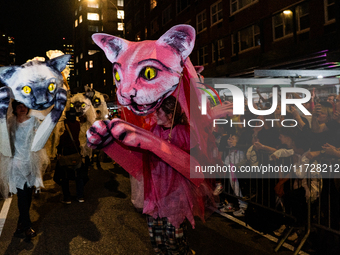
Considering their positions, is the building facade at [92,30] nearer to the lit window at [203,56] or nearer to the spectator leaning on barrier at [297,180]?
the lit window at [203,56]

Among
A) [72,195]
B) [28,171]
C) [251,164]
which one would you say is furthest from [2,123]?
[251,164]

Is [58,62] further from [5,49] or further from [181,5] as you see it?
[181,5]

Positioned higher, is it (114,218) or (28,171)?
(28,171)

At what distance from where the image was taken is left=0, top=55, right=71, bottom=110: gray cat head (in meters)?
3.10

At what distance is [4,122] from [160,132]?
2.22 metres

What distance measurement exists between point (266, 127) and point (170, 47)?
328 centimetres

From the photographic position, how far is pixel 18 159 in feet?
12.6

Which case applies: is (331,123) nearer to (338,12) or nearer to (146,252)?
(338,12)

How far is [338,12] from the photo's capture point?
537 centimetres

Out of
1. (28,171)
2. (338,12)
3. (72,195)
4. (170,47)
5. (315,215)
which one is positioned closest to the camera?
(170,47)

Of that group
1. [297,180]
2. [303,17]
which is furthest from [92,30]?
[297,180]

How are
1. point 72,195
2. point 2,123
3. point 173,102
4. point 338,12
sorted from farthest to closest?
point 72,195, point 338,12, point 2,123, point 173,102

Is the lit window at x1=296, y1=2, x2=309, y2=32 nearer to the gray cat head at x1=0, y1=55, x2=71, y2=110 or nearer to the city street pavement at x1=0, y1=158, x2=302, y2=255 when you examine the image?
the city street pavement at x1=0, y1=158, x2=302, y2=255

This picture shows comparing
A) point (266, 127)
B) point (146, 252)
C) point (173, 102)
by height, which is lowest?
point (146, 252)
